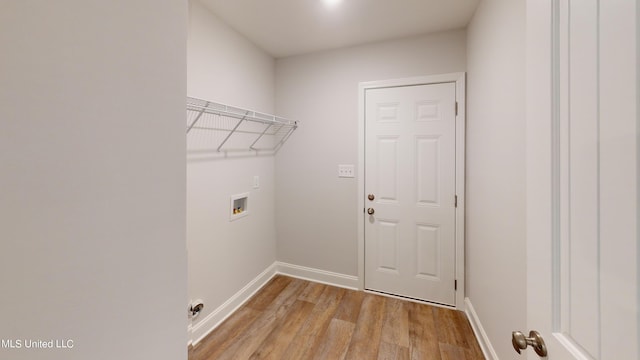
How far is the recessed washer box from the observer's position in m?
2.23

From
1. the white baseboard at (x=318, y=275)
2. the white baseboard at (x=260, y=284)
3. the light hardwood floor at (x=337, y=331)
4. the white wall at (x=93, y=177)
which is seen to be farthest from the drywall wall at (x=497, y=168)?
the white wall at (x=93, y=177)

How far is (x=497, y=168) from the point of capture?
1.55 meters

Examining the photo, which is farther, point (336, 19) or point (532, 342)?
point (336, 19)

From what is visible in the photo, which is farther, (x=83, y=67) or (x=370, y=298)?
(x=370, y=298)

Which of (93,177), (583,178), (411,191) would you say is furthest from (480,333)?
(93,177)

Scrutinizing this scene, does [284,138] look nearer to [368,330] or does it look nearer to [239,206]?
[239,206]

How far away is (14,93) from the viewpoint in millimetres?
290

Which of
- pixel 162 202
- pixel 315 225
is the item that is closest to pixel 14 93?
pixel 162 202

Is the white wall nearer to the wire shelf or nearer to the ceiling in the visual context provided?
the wire shelf

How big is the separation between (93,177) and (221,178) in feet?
5.86

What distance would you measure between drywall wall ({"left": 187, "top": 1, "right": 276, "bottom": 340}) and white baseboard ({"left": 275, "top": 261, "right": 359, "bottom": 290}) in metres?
0.25

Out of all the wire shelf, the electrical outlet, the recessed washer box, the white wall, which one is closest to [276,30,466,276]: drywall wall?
the electrical outlet

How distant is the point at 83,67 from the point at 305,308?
7.59ft

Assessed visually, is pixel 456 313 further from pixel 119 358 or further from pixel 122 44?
pixel 122 44
